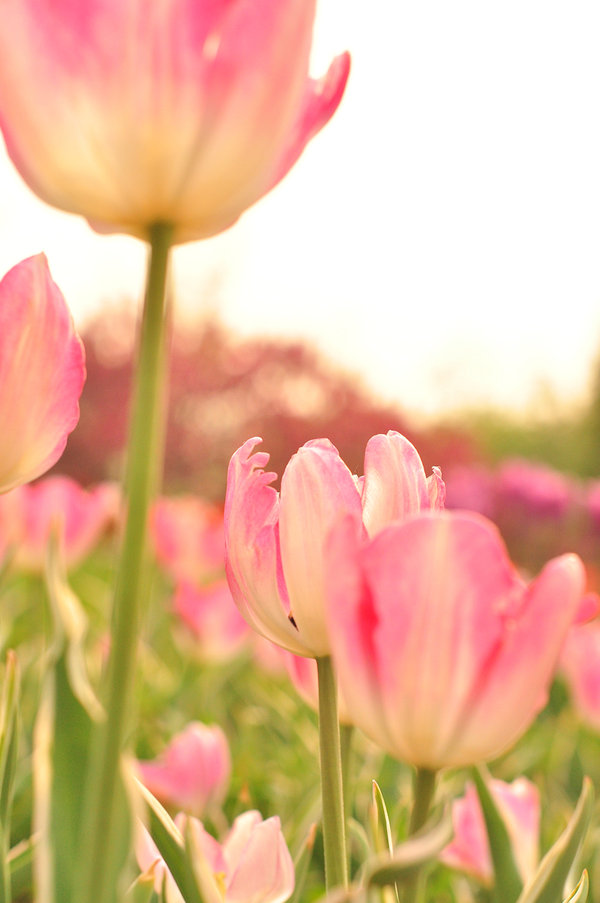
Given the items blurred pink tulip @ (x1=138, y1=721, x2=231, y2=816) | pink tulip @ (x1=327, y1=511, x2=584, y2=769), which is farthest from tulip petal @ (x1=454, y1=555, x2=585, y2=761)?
blurred pink tulip @ (x1=138, y1=721, x2=231, y2=816)

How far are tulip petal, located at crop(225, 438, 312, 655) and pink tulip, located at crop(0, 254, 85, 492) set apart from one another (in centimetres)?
6

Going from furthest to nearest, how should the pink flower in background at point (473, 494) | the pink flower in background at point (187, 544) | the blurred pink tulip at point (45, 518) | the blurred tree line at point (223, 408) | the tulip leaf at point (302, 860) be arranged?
the blurred tree line at point (223, 408) → the pink flower in background at point (473, 494) → the pink flower in background at point (187, 544) → the blurred pink tulip at point (45, 518) → the tulip leaf at point (302, 860)

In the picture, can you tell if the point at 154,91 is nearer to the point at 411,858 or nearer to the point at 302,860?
the point at 411,858

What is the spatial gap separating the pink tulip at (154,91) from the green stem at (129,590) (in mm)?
23

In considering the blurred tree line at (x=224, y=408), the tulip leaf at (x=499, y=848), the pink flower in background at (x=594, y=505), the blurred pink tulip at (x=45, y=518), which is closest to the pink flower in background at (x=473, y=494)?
the pink flower in background at (x=594, y=505)

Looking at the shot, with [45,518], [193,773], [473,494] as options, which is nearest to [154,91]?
[193,773]

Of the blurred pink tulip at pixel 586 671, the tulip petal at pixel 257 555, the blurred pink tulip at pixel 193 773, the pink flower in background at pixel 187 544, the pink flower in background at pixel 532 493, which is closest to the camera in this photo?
the tulip petal at pixel 257 555

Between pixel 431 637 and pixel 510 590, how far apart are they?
0.02 m

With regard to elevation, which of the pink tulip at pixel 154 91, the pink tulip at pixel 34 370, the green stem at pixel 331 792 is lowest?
the green stem at pixel 331 792

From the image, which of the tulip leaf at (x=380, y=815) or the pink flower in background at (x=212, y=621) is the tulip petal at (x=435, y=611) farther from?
the pink flower in background at (x=212, y=621)

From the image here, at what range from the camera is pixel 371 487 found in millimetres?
337

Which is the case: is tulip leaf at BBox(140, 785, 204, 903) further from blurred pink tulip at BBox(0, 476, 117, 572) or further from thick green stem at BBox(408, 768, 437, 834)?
blurred pink tulip at BBox(0, 476, 117, 572)

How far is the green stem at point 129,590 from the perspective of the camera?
228 mm

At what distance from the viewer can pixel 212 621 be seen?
143 centimetres
